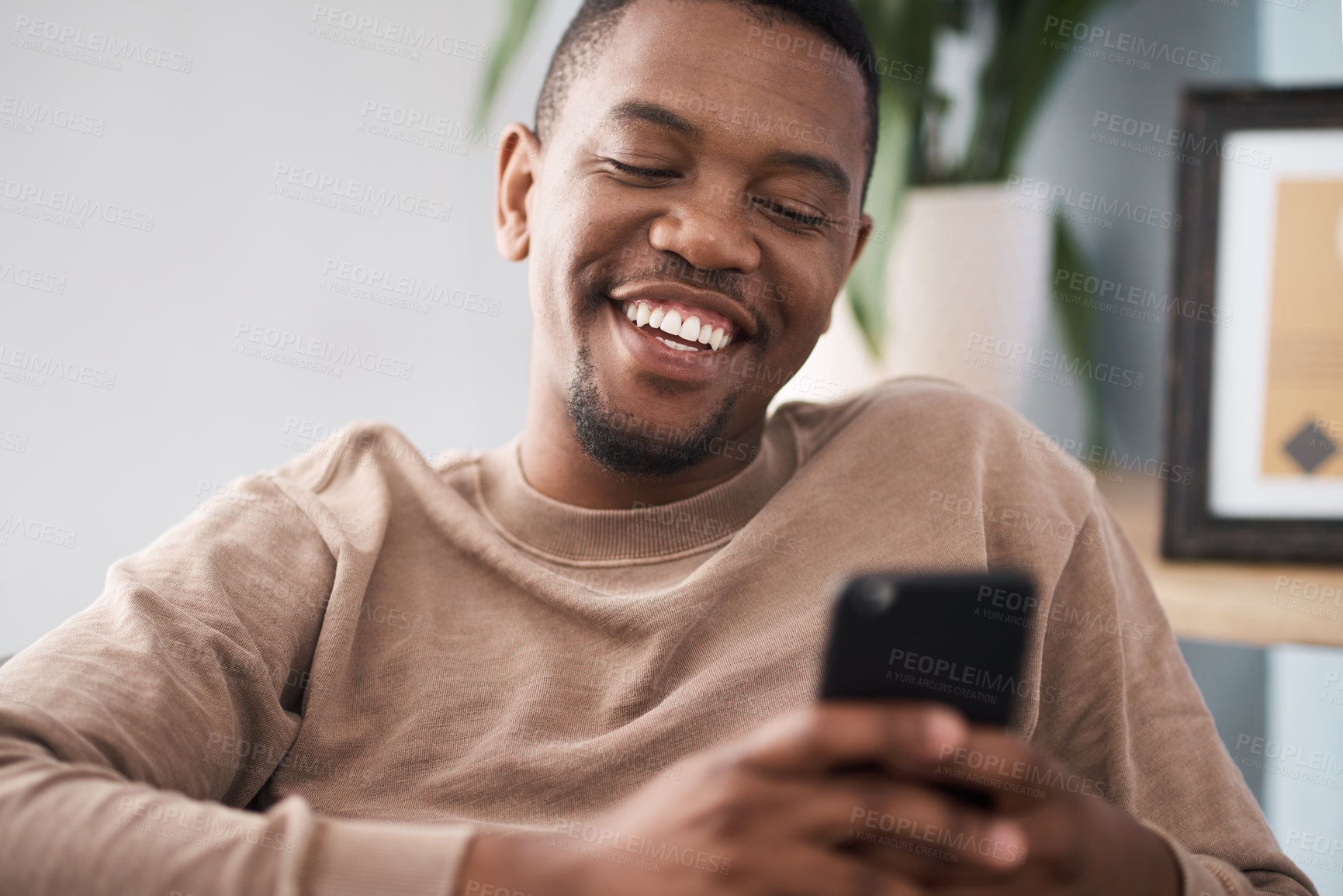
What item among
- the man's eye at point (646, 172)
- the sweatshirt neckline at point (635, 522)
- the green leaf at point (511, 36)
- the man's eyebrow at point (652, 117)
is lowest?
the sweatshirt neckline at point (635, 522)

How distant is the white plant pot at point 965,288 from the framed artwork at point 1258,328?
215 mm

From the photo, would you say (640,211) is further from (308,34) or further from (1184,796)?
(308,34)

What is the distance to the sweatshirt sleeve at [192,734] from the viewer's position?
0.59 metres

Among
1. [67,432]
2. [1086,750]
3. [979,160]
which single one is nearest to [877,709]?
[1086,750]

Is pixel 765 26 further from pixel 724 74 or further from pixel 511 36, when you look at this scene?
pixel 511 36

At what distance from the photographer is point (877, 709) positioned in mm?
535

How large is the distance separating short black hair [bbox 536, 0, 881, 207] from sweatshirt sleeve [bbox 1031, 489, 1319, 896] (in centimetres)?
49

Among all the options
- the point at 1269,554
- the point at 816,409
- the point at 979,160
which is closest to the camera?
the point at 816,409

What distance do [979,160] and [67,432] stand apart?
57.8 inches

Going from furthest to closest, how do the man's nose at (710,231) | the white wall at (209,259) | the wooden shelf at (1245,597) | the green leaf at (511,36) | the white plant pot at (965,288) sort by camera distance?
the white wall at (209,259) < the green leaf at (511,36) < the white plant pot at (965,288) < the wooden shelf at (1245,597) < the man's nose at (710,231)

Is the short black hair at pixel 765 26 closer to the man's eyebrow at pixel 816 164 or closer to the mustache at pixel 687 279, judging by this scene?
the man's eyebrow at pixel 816 164

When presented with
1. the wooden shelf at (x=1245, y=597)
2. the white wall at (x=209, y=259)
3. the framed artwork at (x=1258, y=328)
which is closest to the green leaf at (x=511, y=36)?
the white wall at (x=209, y=259)

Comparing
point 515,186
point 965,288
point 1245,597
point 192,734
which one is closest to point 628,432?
point 515,186

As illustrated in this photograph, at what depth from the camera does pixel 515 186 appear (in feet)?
A: 3.81
